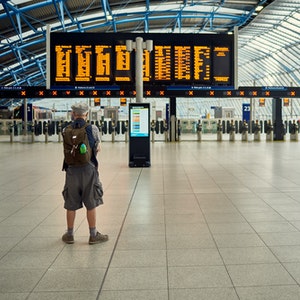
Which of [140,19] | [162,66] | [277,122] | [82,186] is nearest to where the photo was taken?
[82,186]

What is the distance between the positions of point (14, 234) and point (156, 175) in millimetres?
6369

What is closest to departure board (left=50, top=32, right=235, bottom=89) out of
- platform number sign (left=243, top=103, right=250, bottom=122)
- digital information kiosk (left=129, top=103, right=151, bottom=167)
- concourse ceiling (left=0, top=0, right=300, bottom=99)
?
digital information kiosk (left=129, top=103, right=151, bottom=167)

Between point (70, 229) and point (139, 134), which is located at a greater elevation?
point (139, 134)

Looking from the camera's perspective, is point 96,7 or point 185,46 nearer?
point 185,46

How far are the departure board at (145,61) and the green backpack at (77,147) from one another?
12.2 meters

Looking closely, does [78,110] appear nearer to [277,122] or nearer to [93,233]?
[93,233]

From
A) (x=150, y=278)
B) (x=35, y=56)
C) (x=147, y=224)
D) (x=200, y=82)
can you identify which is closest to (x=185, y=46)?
(x=200, y=82)

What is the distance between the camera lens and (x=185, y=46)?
17.9 meters

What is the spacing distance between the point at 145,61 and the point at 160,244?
1300 cm

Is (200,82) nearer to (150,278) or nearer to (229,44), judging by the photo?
(229,44)

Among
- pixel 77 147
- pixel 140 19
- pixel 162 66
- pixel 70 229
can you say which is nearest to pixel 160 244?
pixel 70 229

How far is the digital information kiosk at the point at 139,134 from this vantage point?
46.2ft

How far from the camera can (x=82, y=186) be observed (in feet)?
17.4

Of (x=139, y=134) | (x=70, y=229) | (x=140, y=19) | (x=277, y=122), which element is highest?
(x=140, y=19)
